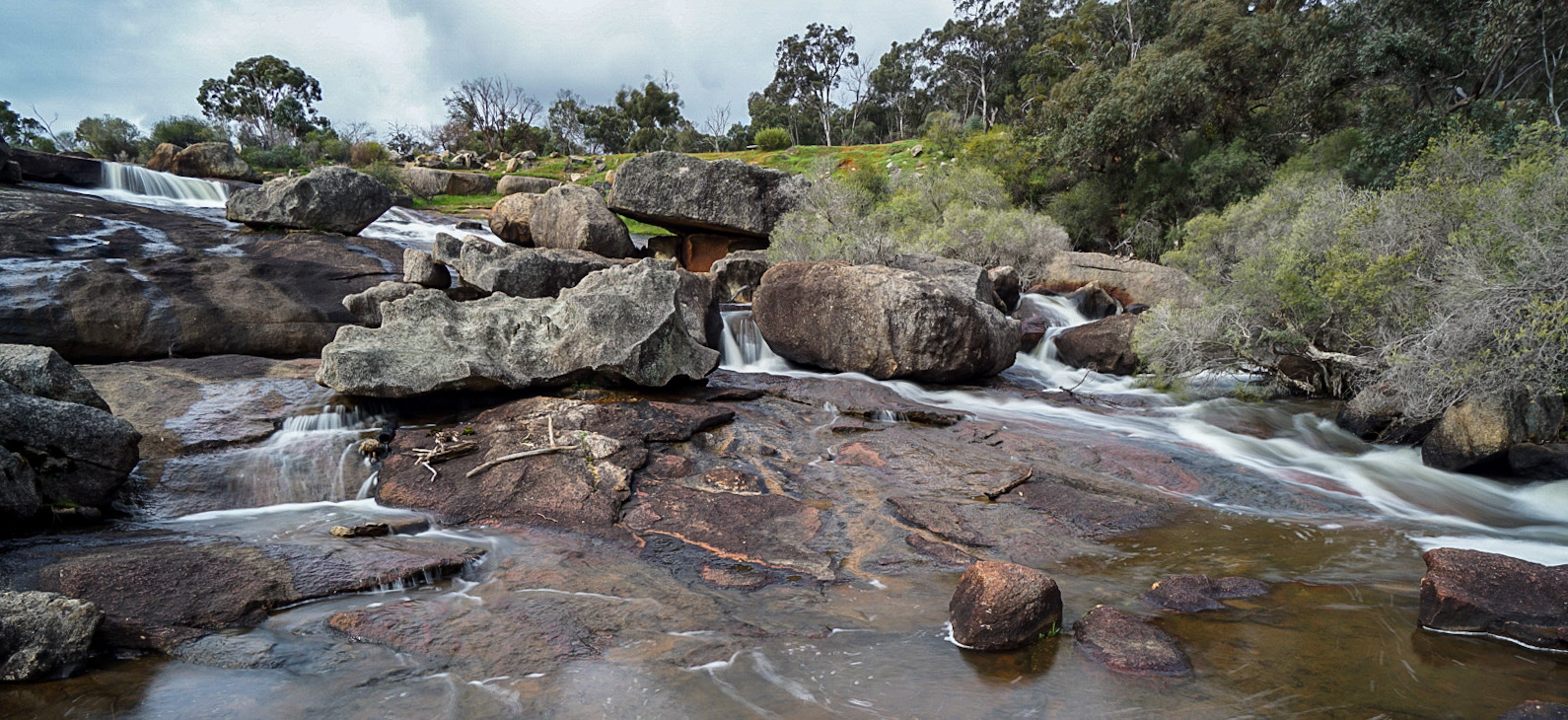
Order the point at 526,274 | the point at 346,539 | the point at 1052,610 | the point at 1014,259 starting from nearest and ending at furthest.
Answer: the point at 1052,610
the point at 346,539
the point at 526,274
the point at 1014,259

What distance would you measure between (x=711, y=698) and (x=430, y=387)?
6772mm

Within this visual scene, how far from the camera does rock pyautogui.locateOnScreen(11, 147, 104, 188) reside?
22.6 m

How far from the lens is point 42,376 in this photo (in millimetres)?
6855

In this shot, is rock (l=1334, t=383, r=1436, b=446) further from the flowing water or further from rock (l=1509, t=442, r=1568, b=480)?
the flowing water

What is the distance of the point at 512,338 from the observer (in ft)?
34.4

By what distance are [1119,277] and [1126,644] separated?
21.3 metres

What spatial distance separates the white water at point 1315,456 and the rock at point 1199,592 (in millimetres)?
3071

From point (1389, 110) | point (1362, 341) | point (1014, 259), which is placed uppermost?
point (1389, 110)

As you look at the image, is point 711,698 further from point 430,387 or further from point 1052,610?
point 430,387

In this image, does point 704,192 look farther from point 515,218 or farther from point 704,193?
point 515,218

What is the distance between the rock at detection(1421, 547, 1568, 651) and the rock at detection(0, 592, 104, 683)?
30.0 feet

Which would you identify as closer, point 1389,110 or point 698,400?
point 698,400

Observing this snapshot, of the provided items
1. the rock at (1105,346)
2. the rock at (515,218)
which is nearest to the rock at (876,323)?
the rock at (1105,346)

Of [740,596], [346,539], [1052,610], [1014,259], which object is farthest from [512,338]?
[1014,259]
